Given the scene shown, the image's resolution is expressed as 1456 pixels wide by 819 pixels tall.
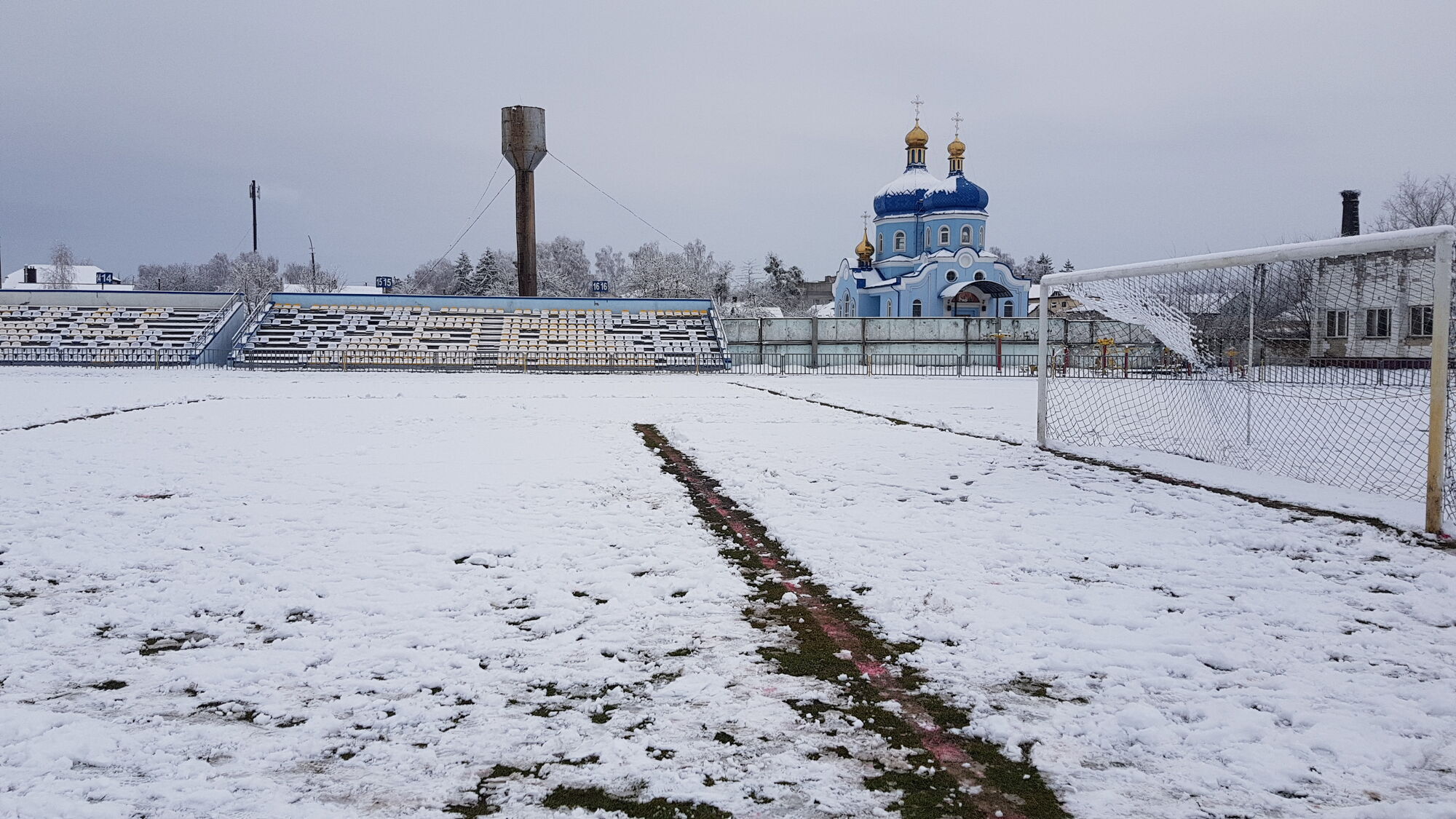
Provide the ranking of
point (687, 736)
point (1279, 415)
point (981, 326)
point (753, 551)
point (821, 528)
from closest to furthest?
point (687, 736)
point (753, 551)
point (821, 528)
point (1279, 415)
point (981, 326)

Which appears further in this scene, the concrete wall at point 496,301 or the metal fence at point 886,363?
the concrete wall at point 496,301

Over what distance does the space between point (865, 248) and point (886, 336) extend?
80.4 feet

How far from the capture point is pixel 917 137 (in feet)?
204

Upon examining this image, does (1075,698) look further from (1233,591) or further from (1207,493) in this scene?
(1207,493)

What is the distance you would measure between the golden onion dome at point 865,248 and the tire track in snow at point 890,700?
6287cm

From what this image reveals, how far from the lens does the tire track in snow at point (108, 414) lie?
12.4 m

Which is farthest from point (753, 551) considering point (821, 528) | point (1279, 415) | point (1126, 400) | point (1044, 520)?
point (1126, 400)

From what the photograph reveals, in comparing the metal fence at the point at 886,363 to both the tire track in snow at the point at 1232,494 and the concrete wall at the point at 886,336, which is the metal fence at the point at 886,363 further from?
the tire track in snow at the point at 1232,494

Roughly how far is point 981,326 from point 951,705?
1709 inches

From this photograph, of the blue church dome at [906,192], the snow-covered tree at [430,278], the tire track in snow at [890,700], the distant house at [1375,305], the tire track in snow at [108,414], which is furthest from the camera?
the snow-covered tree at [430,278]

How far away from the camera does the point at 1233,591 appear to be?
463cm

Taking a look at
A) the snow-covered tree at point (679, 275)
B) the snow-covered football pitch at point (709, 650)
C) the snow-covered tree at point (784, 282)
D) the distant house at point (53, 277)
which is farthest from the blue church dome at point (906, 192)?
the distant house at point (53, 277)

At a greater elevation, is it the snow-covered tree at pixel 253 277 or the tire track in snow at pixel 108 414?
the snow-covered tree at pixel 253 277

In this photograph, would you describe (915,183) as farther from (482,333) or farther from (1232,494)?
(1232,494)
